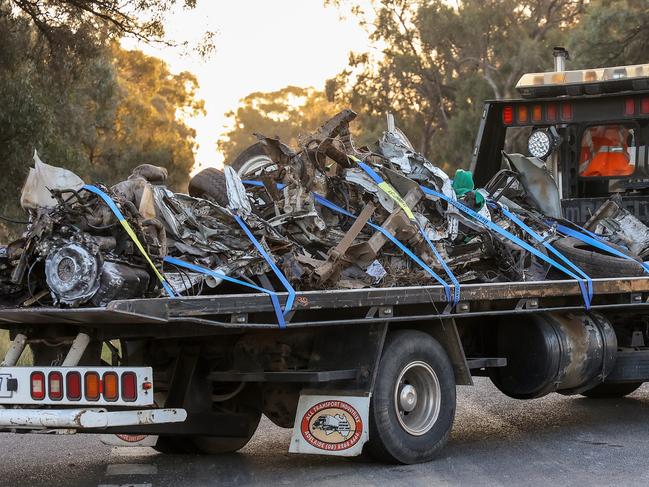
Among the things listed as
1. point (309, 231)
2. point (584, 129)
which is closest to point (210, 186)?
point (309, 231)

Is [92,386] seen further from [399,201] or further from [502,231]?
[502,231]

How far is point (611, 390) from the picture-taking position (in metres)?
11.0

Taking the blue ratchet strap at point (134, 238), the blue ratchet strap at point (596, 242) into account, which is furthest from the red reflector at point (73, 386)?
the blue ratchet strap at point (596, 242)

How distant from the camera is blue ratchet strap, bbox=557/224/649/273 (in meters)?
9.02

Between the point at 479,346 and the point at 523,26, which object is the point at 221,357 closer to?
the point at 479,346

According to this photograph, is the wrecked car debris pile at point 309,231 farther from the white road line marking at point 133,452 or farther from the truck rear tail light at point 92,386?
the white road line marking at point 133,452

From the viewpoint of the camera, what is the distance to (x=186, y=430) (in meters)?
7.09

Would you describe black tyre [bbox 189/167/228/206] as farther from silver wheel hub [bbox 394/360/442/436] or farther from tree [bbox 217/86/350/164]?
tree [bbox 217/86/350/164]

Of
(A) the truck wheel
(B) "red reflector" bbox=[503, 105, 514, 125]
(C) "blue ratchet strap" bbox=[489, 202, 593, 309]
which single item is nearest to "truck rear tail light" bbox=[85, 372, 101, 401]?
(A) the truck wheel

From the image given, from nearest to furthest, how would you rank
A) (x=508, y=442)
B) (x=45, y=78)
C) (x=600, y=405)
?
(x=508, y=442) < (x=600, y=405) < (x=45, y=78)

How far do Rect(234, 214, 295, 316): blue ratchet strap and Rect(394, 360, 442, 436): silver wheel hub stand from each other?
3.80 feet

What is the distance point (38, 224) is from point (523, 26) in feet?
146

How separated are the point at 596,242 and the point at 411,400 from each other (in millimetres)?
2534

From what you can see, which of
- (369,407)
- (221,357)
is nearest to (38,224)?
(221,357)
